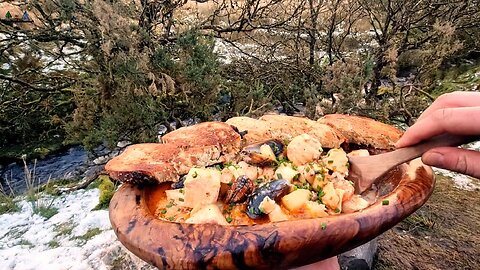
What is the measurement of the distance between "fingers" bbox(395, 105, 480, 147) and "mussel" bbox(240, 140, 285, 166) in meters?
0.45

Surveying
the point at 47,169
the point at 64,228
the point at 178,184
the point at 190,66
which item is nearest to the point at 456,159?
the point at 178,184

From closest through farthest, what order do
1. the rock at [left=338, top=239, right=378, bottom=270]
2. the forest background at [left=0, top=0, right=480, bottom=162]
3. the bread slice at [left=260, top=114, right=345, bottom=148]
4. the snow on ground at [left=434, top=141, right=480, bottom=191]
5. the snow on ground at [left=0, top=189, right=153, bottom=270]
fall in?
the bread slice at [left=260, top=114, right=345, bottom=148] → the rock at [left=338, top=239, right=378, bottom=270] → the snow on ground at [left=0, top=189, right=153, bottom=270] → the snow on ground at [left=434, top=141, right=480, bottom=191] → the forest background at [left=0, top=0, right=480, bottom=162]

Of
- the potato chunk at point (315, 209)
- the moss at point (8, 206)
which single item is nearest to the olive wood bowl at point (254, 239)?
the potato chunk at point (315, 209)

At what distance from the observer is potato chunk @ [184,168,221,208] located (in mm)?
1123

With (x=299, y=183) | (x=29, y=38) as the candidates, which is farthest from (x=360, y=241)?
(x=29, y=38)

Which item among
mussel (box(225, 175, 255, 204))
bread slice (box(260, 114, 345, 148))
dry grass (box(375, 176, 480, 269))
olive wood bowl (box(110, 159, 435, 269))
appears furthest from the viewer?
dry grass (box(375, 176, 480, 269))

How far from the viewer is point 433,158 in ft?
3.43

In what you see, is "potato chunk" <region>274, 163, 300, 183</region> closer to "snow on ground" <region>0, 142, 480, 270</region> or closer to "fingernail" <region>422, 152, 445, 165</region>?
"fingernail" <region>422, 152, 445, 165</region>

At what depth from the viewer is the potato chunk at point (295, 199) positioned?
1.12 metres

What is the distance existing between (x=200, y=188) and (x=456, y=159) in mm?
680

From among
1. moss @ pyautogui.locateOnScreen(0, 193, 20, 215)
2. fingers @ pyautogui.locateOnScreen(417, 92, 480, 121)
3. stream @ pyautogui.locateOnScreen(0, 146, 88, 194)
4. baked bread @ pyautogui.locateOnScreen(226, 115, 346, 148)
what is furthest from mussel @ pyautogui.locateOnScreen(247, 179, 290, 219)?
stream @ pyautogui.locateOnScreen(0, 146, 88, 194)

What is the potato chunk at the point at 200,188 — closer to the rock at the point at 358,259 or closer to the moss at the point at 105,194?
the rock at the point at 358,259

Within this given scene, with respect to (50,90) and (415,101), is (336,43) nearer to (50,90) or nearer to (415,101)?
(415,101)

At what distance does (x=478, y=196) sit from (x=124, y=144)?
296cm
